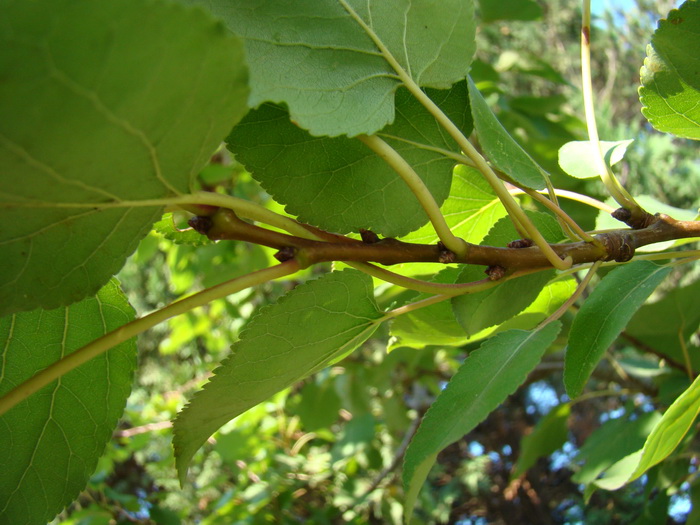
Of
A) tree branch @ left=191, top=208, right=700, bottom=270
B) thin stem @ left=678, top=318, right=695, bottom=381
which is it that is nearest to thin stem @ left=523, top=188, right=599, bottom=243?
tree branch @ left=191, top=208, right=700, bottom=270

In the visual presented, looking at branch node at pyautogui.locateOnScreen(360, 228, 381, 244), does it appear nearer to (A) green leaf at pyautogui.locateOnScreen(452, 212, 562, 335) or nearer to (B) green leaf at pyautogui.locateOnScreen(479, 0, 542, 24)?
(A) green leaf at pyautogui.locateOnScreen(452, 212, 562, 335)

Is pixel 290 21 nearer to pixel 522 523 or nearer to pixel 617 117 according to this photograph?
pixel 522 523

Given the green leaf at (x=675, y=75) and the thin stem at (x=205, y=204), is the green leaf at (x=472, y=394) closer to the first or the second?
the thin stem at (x=205, y=204)

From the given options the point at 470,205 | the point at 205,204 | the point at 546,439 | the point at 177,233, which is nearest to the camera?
the point at 205,204

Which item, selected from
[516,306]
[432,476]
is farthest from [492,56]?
[516,306]

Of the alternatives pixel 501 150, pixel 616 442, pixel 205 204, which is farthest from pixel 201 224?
pixel 616 442

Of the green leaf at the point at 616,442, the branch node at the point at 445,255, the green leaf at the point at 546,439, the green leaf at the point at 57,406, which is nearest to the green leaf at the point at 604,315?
the branch node at the point at 445,255

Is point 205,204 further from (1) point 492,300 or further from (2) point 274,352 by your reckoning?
(1) point 492,300
